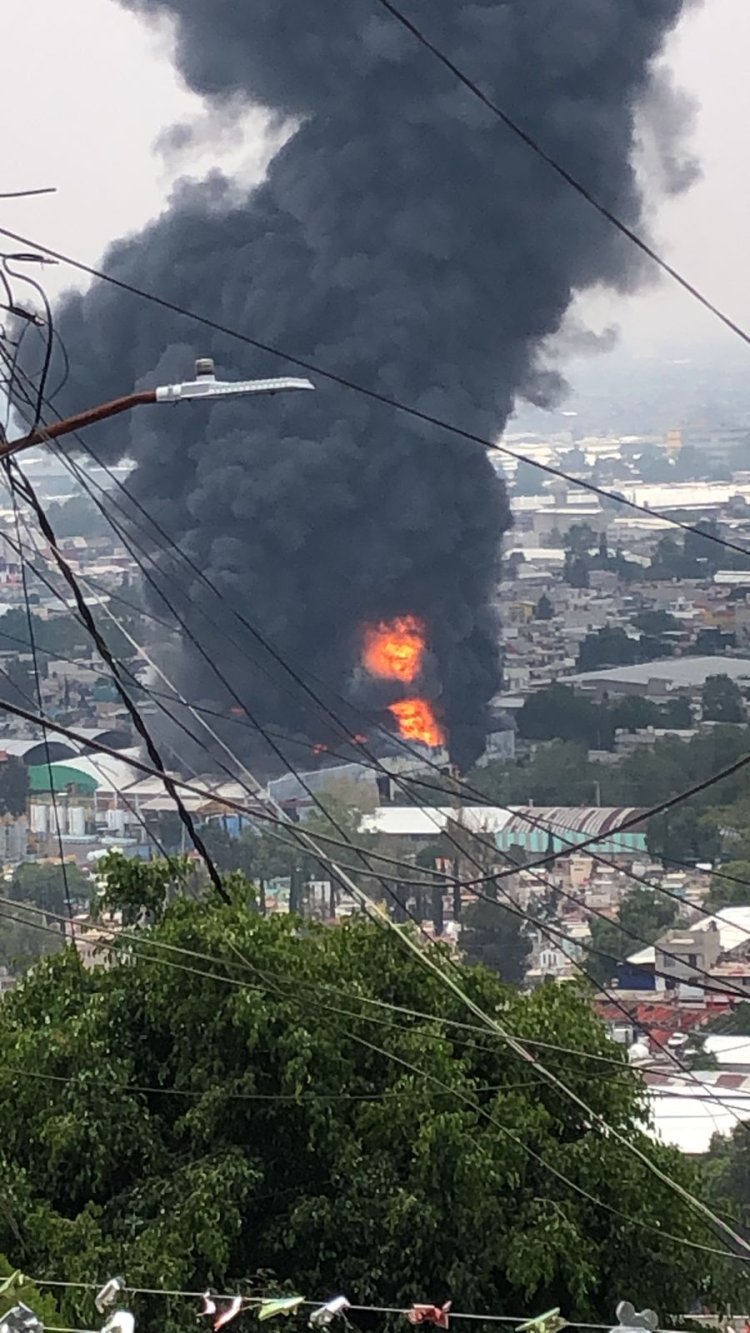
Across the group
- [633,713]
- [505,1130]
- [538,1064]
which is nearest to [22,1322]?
[538,1064]

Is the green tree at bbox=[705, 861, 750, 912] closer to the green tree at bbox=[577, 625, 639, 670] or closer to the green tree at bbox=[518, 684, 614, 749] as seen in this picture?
the green tree at bbox=[518, 684, 614, 749]

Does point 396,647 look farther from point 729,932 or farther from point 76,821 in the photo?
point 729,932

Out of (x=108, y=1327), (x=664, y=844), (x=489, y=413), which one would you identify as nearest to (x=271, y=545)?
(x=489, y=413)

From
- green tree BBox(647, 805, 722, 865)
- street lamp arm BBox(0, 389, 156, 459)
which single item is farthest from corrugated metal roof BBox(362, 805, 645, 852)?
street lamp arm BBox(0, 389, 156, 459)

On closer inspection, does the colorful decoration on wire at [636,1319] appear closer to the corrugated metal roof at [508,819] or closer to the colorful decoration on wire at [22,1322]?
the colorful decoration on wire at [22,1322]

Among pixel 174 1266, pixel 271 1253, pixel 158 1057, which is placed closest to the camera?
pixel 174 1266

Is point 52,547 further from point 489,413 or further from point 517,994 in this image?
point 489,413
